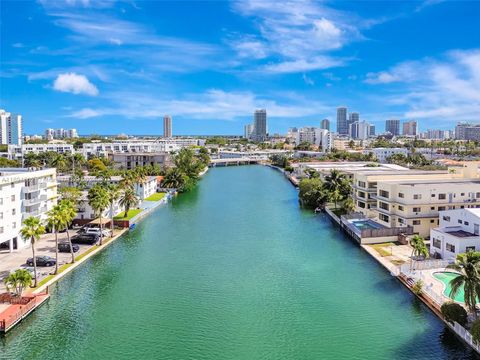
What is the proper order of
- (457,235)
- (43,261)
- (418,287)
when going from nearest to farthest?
(418,287)
(43,261)
(457,235)

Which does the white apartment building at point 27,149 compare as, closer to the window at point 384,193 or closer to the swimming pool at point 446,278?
the window at point 384,193

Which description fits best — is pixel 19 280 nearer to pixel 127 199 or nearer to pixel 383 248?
pixel 127 199

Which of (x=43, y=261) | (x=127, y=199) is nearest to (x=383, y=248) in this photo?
(x=43, y=261)

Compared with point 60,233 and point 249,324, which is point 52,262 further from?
point 249,324

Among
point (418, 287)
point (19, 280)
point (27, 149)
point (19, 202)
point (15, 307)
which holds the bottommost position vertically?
point (15, 307)

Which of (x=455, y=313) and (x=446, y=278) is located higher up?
(x=455, y=313)

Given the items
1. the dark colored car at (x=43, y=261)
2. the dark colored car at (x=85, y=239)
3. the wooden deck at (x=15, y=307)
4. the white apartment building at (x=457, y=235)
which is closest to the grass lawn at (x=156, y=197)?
the dark colored car at (x=85, y=239)

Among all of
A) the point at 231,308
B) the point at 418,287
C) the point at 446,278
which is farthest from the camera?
the point at 446,278
